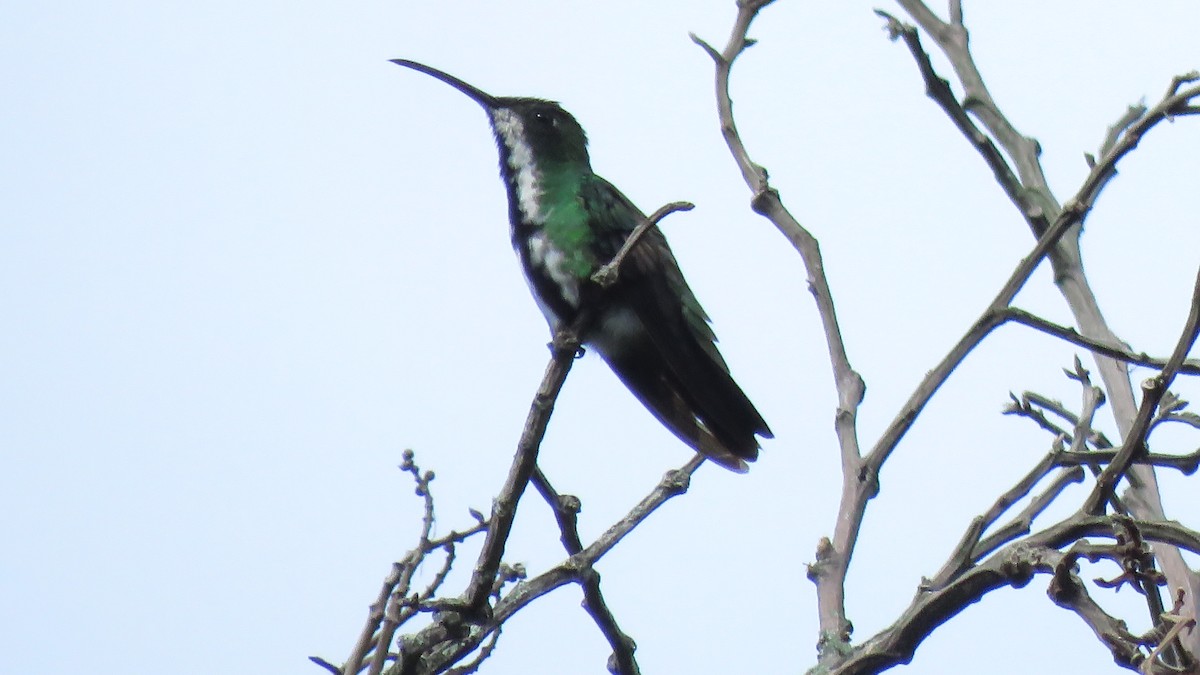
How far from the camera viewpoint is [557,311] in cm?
444

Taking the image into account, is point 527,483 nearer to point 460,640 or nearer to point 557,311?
point 460,640

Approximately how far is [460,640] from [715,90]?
167cm

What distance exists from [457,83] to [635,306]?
1579 millimetres

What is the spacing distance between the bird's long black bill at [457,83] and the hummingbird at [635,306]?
643 millimetres

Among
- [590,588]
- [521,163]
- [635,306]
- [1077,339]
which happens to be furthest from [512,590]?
[521,163]

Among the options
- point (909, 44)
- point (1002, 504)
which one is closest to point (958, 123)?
point (909, 44)

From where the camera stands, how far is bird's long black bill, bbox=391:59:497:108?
5.42 metres

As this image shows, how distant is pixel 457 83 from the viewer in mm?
5488

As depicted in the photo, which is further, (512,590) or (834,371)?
(834,371)

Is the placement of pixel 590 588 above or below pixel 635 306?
below

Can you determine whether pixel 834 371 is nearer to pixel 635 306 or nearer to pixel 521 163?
pixel 635 306

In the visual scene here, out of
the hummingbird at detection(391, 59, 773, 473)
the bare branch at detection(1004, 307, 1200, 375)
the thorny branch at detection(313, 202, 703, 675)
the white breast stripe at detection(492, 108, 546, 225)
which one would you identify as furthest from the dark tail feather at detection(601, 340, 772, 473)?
the thorny branch at detection(313, 202, 703, 675)

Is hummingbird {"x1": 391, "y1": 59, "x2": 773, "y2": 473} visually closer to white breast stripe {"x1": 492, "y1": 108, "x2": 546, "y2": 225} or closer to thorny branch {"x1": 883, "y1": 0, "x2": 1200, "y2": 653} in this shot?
white breast stripe {"x1": 492, "y1": 108, "x2": 546, "y2": 225}

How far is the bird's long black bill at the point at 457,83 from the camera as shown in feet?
17.8
